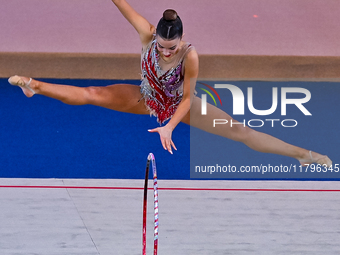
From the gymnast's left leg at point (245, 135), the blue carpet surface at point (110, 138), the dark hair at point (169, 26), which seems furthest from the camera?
the blue carpet surface at point (110, 138)

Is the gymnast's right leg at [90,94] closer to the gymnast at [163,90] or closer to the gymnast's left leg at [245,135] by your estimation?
the gymnast at [163,90]

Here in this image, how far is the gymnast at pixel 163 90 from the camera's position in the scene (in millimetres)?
1752

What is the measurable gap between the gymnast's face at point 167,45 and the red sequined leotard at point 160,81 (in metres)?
0.11

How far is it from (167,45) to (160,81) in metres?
0.28

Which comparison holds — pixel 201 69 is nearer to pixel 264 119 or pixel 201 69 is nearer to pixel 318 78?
pixel 264 119

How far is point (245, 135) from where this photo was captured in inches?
90.8

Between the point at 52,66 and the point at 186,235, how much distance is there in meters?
A: 1.55

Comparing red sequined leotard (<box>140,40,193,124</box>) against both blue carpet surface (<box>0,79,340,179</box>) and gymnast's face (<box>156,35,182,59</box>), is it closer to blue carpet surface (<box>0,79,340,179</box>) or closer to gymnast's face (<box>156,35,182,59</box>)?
gymnast's face (<box>156,35,182,59</box>)

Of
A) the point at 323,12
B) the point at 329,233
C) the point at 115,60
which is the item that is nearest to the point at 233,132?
the point at 329,233

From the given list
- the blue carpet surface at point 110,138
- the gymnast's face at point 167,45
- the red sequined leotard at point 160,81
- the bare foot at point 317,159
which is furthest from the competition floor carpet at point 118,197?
the gymnast's face at point 167,45

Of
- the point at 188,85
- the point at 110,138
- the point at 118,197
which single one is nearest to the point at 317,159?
the point at 188,85

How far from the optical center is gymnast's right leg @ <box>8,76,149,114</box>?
1819mm

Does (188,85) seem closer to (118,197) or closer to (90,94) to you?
(90,94)

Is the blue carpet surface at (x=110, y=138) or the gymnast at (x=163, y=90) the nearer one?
the gymnast at (x=163, y=90)
